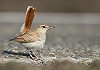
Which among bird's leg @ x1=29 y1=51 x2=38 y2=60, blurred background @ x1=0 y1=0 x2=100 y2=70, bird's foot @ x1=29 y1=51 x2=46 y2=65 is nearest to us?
bird's foot @ x1=29 y1=51 x2=46 y2=65

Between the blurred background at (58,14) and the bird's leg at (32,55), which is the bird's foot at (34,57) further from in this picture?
the blurred background at (58,14)

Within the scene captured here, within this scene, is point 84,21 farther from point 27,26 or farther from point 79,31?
point 27,26

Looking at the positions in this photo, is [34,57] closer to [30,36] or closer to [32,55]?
[32,55]

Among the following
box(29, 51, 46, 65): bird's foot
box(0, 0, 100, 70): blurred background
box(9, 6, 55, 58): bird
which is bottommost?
A: box(0, 0, 100, 70): blurred background

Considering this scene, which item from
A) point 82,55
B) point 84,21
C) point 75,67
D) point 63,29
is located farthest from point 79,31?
point 75,67

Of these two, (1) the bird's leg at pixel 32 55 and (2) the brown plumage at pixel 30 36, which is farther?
(1) the bird's leg at pixel 32 55

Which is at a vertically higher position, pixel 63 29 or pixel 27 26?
pixel 27 26

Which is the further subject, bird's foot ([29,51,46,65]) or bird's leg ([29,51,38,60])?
bird's leg ([29,51,38,60])

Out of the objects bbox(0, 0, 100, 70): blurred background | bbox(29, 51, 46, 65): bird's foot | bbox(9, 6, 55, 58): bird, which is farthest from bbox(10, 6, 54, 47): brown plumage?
Result: bbox(0, 0, 100, 70): blurred background

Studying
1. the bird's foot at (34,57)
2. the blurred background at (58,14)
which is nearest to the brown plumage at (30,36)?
the bird's foot at (34,57)

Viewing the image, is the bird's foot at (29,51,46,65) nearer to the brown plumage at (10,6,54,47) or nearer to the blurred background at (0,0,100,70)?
the brown plumage at (10,6,54,47)

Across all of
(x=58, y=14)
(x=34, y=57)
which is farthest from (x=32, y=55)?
(x=58, y=14)
